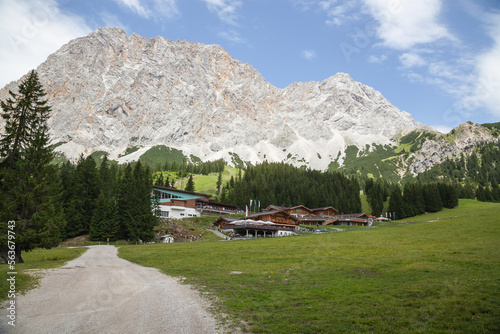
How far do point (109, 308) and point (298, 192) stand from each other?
131 m

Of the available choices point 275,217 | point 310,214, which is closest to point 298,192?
point 310,214

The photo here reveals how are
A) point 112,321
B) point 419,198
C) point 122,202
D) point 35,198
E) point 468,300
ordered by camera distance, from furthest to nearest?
point 419,198 → point 122,202 → point 35,198 → point 468,300 → point 112,321

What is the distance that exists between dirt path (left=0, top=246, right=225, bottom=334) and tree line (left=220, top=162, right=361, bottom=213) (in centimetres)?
11467

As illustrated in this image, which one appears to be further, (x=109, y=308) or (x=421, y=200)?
(x=421, y=200)

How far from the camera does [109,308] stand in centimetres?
1299

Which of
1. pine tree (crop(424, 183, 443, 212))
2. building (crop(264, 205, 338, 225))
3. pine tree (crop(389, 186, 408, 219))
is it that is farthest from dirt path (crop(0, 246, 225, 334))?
pine tree (crop(424, 183, 443, 212))

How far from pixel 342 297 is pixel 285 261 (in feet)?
50.5

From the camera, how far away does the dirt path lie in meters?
10.6

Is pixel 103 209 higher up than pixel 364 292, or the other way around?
pixel 103 209

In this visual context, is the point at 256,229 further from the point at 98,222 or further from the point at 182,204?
the point at 182,204

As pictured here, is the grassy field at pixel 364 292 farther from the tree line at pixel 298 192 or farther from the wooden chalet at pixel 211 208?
the tree line at pixel 298 192

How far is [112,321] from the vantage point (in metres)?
11.3

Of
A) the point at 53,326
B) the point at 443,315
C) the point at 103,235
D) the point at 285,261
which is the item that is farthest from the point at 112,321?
the point at 103,235

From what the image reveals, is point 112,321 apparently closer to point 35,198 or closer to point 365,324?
point 365,324
